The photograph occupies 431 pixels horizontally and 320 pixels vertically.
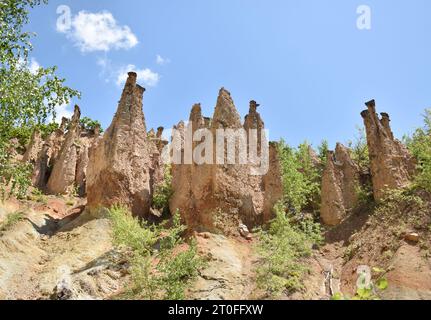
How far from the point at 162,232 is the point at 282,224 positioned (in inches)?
216

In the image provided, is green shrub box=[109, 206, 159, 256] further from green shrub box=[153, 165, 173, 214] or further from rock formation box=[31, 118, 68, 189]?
rock formation box=[31, 118, 68, 189]

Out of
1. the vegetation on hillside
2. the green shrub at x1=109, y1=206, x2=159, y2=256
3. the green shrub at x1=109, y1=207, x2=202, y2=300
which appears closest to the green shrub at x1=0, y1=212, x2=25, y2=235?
the green shrub at x1=109, y1=206, x2=159, y2=256

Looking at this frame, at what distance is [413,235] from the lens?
16.0 m

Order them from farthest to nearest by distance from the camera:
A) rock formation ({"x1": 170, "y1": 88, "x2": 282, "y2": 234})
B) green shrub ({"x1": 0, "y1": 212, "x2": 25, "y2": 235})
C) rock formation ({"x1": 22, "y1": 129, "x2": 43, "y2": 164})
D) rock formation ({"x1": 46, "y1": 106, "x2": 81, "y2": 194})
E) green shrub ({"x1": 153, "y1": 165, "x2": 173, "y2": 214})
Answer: rock formation ({"x1": 22, "y1": 129, "x2": 43, "y2": 164}) < rock formation ({"x1": 46, "y1": 106, "x2": 81, "y2": 194}) < green shrub ({"x1": 153, "y1": 165, "x2": 173, "y2": 214}) < rock formation ({"x1": 170, "y1": 88, "x2": 282, "y2": 234}) < green shrub ({"x1": 0, "y1": 212, "x2": 25, "y2": 235})

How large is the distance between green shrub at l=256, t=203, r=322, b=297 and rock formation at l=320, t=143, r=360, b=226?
2.73 metres

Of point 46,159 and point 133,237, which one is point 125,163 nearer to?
point 133,237

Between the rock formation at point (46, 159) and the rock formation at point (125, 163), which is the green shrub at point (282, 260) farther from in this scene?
the rock formation at point (46, 159)

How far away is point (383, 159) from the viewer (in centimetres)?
2036

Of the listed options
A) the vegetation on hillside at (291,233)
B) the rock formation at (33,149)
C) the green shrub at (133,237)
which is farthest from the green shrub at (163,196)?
the rock formation at (33,149)

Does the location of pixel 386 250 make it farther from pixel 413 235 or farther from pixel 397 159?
pixel 397 159

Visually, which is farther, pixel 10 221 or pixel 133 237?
pixel 10 221

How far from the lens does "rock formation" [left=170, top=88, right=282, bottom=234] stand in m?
19.1

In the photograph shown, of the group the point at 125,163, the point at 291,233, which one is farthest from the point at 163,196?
the point at 291,233

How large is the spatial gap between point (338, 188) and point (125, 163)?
1053cm
